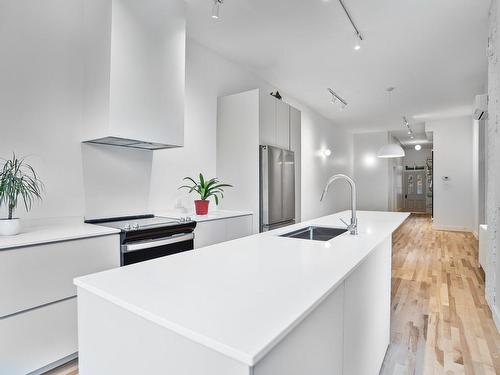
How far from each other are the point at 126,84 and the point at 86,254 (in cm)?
130

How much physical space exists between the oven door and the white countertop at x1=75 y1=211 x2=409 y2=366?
913 millimetres

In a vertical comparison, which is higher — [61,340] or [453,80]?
[453,80]

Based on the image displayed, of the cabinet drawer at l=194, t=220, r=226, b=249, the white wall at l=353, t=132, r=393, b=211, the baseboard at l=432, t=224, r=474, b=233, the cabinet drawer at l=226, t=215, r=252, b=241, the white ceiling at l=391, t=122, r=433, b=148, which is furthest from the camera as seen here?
the white wall at l=353, t=132, r=393, b=211

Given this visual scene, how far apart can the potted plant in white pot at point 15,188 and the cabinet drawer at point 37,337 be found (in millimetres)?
512

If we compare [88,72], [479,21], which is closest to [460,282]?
[479,21]

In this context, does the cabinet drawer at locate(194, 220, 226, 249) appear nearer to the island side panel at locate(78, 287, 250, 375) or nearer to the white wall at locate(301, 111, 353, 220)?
the island side panel at locate(78, 287, 250, 375)

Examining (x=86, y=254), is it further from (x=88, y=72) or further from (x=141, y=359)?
(x=88, y=72)

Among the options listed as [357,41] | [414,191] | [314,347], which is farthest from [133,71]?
[414,191]

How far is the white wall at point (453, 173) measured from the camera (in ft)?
24.1

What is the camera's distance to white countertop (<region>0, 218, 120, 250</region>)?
64.0 inches

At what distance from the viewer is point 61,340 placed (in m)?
1.82

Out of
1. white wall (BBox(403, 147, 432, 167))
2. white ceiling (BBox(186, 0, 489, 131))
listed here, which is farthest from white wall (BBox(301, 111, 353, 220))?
white wall (BBox(403, 147, 432, 167))

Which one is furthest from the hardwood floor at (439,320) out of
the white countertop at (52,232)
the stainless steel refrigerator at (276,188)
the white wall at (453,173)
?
the white wall at (453,173)

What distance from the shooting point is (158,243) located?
2.26 meters
